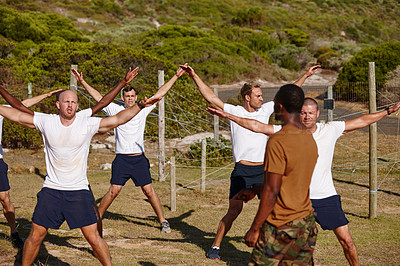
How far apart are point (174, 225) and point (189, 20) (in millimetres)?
48667

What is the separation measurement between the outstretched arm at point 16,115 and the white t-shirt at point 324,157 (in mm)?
2642

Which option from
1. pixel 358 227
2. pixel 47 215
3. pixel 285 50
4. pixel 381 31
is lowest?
pixel 358 227

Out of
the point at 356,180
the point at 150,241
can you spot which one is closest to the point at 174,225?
the point at 150,241

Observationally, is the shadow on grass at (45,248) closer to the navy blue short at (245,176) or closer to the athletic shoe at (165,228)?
the athletic shoe at (165,228)

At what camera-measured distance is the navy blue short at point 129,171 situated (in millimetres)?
6578

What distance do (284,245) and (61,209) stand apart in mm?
2051

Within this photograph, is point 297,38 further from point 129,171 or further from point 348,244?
point 348,244

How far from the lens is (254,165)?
530 centimetres

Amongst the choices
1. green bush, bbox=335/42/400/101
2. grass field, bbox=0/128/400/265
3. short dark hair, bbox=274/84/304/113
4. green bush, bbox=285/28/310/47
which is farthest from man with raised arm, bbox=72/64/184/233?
green bush, bbox=285/28/310/47

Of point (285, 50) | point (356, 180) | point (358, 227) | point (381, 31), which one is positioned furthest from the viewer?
point (381, 31)

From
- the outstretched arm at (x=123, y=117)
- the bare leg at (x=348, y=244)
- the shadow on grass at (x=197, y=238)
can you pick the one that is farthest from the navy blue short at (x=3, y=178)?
the bare leg at (x=348, y=244)

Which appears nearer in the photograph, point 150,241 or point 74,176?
point 74,176

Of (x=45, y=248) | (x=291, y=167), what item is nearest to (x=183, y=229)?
(x=45, y=248)

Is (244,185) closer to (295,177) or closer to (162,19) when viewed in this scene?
(295,177)
